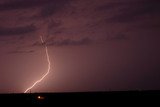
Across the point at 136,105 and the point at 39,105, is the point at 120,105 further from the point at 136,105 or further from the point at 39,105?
the point at 39,105

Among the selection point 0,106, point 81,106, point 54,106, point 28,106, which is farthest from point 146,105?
point 0,106

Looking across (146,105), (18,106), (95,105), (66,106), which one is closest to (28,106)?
(18,106)

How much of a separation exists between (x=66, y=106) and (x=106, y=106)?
17.6 feet

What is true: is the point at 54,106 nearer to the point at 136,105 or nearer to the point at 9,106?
the point at 9,106

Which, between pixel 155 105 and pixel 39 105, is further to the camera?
pixel 39 105

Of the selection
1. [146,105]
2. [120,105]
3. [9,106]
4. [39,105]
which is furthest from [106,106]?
[9,106]

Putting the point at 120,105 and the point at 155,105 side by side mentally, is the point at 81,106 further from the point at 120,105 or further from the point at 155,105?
the point at 155,105

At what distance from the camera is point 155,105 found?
46438 millimetres

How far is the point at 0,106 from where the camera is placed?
48.1 metres

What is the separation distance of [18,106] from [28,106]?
1.29 meters

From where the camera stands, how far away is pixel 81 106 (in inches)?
1892

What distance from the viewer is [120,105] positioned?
1901 inches

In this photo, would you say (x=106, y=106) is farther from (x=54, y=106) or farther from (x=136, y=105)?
(x=54, y=106)

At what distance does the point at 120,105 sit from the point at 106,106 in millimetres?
2064
